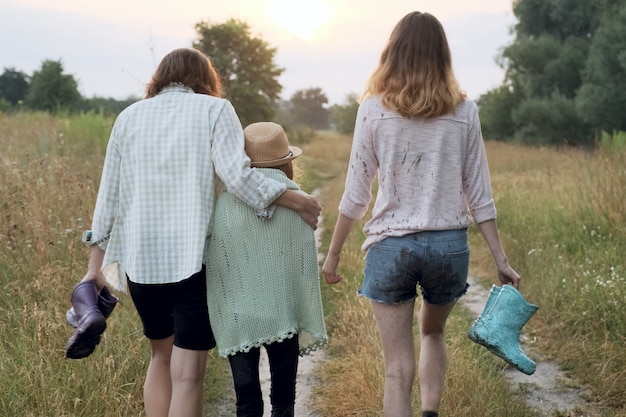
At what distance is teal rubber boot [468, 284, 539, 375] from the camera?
2.74 m

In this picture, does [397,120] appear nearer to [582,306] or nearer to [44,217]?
[582,306]

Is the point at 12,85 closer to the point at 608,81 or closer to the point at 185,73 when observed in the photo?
the point at 608,81

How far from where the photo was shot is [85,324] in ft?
8.71

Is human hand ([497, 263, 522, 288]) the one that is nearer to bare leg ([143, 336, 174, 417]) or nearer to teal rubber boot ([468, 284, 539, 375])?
teal rubber boot ([468, 284, 539, 375])

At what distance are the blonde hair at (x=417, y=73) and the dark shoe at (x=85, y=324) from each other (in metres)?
1.41

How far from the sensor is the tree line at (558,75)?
82.0 feet

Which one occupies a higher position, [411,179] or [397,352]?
[411,179]

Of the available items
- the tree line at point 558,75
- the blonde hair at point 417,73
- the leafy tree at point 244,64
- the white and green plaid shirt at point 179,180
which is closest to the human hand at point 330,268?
the white and green plaid shirt at point 179,180

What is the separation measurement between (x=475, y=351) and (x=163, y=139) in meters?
2.82

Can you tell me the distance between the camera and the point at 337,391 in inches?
154

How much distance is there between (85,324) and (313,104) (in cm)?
10531

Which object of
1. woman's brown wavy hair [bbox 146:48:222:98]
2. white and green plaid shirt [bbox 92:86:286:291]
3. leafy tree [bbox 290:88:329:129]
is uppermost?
woman's brown wavy hair [bbox 146:48:222:98]

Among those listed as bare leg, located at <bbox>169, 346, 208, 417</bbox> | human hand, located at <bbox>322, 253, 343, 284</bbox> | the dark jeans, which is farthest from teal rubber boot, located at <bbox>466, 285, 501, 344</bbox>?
bare leg, located at <bbox>169, 346, 208, 417</bbox>

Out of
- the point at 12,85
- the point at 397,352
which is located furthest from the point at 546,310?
the point at 12,85
